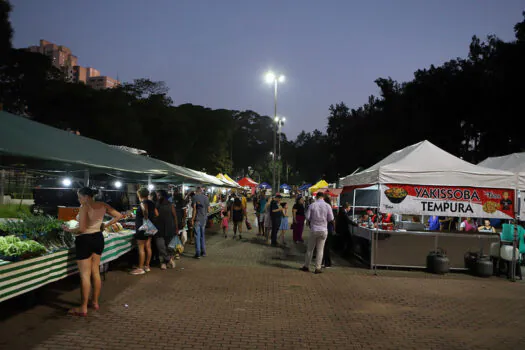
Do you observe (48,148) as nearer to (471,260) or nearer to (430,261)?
(430,261)

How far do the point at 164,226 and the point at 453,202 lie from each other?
22.9 ft

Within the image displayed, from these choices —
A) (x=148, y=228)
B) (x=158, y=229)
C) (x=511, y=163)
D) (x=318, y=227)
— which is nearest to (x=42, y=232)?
(x=148, y=228)

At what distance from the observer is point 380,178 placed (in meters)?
9.83

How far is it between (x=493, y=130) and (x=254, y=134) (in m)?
74.1

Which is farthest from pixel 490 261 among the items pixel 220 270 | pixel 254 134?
pixel 254 134

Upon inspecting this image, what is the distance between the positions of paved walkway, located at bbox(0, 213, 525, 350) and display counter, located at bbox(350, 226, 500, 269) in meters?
0.75

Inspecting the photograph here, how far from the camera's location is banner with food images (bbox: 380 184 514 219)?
10047 millimetres

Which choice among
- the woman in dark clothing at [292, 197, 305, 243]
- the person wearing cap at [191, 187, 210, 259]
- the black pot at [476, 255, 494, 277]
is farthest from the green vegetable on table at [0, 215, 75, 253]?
the black pot at [476, 255, 494, 277]

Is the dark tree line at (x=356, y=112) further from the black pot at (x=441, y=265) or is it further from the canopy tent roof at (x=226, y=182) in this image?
the black pot at (x=441, y=265)

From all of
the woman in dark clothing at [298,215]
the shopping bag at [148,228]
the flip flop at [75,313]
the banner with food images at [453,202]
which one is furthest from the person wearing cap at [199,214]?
the flip flop at [75,313]

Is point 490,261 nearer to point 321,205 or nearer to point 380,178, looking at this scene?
point 380,178

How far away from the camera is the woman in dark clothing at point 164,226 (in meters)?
9.09

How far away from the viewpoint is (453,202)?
10.1 meters

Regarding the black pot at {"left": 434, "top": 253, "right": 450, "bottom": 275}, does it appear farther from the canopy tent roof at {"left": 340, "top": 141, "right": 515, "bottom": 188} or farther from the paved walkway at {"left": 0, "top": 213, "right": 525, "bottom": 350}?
the canopy tent roof at {"left": 340, "top": 141, "right": 515, "bottom": 188}
